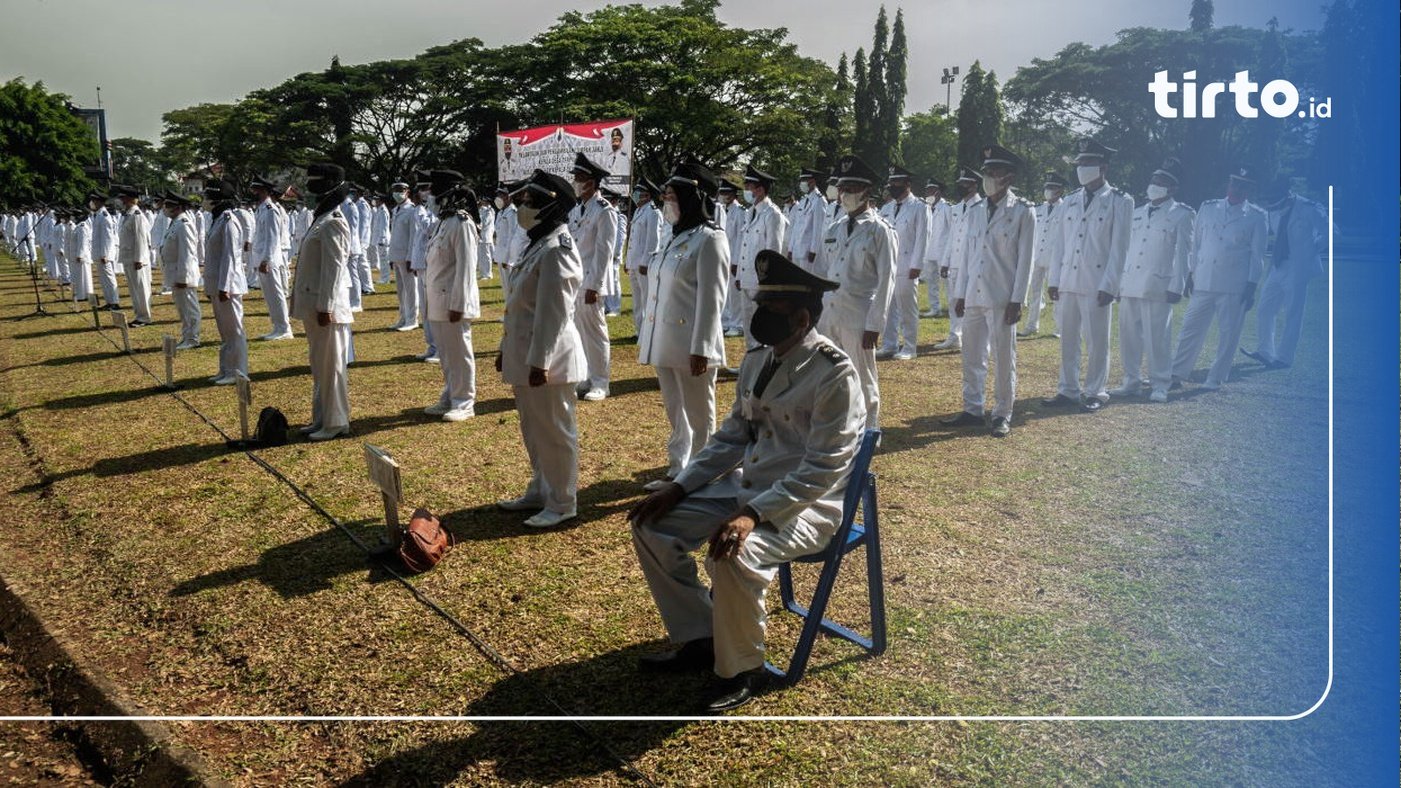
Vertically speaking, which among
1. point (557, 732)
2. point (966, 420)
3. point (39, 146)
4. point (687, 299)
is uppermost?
point (39, 146)

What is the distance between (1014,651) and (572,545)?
243 cm

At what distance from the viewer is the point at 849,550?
3.57m

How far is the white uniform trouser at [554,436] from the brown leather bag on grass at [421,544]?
755 millimetres

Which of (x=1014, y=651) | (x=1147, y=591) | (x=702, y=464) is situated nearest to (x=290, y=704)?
(x=702, y=464)

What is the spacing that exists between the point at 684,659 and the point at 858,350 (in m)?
3.72

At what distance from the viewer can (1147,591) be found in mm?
4477

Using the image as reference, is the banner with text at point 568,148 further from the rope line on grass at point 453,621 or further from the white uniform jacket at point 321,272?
the rope line on grass at point 453,621

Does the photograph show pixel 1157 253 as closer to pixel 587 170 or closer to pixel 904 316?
pixel 904 316

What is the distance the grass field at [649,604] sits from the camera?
10.3 feet

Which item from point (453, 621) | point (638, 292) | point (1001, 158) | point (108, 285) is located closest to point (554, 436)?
point (453, 621)

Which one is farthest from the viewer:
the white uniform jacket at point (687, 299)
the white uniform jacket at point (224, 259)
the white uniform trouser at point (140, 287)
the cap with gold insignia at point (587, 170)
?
the white uniform trouser at point (140, 287)

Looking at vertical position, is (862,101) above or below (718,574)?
above

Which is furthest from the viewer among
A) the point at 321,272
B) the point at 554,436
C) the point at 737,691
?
the point at 321,272

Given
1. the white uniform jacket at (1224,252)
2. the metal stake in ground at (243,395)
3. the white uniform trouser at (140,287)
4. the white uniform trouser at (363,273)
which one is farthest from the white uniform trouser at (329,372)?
the white uniform trouser at (363,273)
